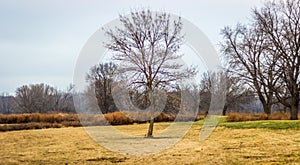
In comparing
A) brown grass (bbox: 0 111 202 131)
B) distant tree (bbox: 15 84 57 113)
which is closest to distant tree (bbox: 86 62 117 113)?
brown grass (bbox: 0 111 202 131)

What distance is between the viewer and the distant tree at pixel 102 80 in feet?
55.7

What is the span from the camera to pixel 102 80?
62.1 ft

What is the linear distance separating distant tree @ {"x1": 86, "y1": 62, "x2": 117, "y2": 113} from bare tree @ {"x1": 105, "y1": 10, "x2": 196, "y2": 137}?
969 mm

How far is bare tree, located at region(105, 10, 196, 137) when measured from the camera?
16188 mm

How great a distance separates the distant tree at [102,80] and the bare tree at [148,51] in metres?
0.97

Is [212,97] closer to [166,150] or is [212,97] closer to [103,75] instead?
[103,75]

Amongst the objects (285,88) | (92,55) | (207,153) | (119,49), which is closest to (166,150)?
(207,153)

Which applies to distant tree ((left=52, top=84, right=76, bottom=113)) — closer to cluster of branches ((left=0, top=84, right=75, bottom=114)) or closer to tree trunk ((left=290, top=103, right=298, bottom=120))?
cluster of branches ((left=0, top=84, right=75, bottom=114))

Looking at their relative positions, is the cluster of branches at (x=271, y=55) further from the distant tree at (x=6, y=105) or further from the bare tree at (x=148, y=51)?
the distant tree at (x=6, y=105)

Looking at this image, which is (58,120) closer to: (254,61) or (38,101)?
(254,61)

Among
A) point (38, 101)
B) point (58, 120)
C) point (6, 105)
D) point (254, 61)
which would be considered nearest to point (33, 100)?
point (38, 101)

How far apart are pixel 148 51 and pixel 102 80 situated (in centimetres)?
369

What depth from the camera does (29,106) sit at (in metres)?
57.9

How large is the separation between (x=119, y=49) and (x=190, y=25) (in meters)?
3.25
